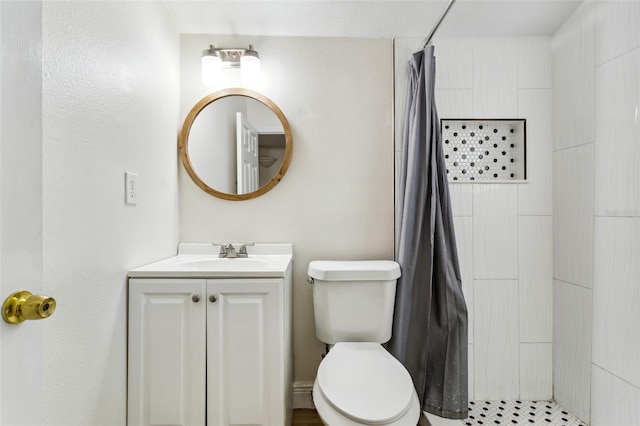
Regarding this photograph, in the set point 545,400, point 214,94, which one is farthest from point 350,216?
point 545,400

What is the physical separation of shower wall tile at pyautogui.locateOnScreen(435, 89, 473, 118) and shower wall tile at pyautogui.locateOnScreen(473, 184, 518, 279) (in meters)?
0.44

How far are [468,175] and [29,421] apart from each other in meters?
2.05

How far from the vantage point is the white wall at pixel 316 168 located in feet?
6.33

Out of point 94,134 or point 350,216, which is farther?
point 350,216

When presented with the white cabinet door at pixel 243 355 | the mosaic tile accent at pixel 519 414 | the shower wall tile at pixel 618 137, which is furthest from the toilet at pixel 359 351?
the shower wall tile at pixel 618 137

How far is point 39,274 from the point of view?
0.62 m

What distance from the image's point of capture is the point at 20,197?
0.57m

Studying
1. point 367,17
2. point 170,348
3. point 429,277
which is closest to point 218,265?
point 170,348

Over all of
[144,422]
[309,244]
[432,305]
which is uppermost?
[309,244]

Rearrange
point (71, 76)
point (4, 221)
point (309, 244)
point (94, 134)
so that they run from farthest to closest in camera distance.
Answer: point (309, 244), point (94, 134), point (71, 76), point (4, 221)

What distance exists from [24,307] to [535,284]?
7.28 ft

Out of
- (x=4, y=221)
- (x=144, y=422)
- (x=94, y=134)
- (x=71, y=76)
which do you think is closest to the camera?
(x=4, y=221)

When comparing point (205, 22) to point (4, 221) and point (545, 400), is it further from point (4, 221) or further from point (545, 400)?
point (545, 400)

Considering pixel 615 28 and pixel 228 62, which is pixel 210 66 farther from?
pixel 615 28
